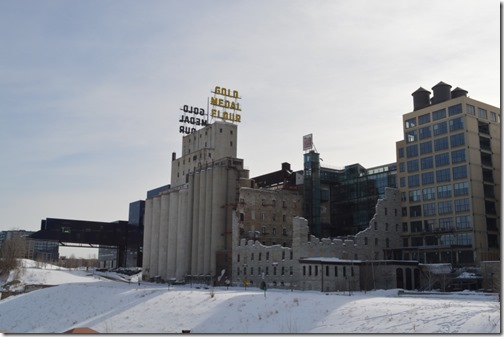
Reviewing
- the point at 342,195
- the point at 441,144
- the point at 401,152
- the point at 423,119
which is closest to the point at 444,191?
the point at 441,144

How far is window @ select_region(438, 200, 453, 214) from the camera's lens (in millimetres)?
105875

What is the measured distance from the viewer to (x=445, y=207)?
107 metres

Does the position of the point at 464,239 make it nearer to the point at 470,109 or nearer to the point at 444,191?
the point at 444,191

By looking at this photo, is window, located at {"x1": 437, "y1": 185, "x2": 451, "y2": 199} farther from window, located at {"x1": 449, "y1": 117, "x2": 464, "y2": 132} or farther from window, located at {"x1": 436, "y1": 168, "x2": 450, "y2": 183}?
window, located at {"x1": 449, "y1": 117, "x2": 464, "y2": 132}

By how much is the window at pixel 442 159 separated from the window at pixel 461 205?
313 inches

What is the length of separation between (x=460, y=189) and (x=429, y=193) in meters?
7.38

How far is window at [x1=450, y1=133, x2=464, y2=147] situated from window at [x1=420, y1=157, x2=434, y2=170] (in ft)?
18.7

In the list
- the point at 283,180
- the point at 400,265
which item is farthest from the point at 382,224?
the point at 283,180

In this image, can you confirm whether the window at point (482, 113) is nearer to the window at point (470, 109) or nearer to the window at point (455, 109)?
the window at point (470, 109)

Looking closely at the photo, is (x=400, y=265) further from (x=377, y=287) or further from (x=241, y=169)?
(x=241, y=169)

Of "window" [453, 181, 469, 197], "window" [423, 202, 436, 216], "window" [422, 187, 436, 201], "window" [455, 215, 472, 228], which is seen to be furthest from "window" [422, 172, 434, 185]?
"window" [455, 215, 472, 228]

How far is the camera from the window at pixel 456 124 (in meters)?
105

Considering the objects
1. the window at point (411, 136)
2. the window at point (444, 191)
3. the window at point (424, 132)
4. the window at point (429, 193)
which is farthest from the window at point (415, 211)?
the window at point (424, 132)

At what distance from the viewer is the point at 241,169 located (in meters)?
134
